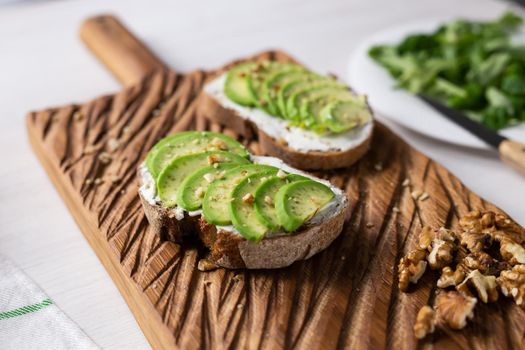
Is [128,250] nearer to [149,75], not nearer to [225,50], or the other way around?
[149,75]

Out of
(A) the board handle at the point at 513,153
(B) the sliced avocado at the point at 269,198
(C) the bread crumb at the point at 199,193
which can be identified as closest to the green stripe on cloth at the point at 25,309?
(C) the bread crumb at the point at 199,193

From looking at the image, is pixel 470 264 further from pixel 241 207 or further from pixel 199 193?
pixel 199 193

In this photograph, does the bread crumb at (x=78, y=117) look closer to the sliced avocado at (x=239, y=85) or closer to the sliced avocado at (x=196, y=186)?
the sliced avocado at (x=239, y=85)

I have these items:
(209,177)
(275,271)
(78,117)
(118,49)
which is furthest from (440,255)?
(118,49)

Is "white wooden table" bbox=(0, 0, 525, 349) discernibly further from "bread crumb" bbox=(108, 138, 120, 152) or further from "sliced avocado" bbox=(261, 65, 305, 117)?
"sliced avocado" bbox=(261, 65, 305, 117)

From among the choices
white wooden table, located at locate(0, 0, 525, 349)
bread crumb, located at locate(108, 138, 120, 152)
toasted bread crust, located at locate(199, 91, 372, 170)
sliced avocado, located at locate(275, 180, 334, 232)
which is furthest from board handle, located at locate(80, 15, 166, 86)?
sliced avocado, located at locate(275, 180, 334, 232)

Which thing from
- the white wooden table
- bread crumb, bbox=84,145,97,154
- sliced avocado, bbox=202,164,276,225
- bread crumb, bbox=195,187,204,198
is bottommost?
the white wooden table
